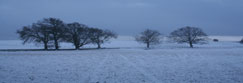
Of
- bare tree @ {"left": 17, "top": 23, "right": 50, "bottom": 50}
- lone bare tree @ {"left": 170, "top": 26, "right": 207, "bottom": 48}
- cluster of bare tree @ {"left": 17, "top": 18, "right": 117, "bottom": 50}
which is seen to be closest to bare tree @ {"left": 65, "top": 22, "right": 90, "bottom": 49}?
cluster of bare tree @ {"left": 17, "top": 18, "right": 117, "bottom": 50}

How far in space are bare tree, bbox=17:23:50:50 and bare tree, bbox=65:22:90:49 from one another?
4.59 m

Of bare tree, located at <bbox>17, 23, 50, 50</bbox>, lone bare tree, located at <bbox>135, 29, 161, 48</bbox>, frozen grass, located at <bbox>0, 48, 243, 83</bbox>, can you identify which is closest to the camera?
frozen grass, located at <bbox>0, 48, 243, 83</bbox>

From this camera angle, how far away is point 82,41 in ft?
133

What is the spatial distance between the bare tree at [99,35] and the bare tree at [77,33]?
150 centimetres

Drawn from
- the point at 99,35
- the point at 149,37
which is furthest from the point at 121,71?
the point at 149,37

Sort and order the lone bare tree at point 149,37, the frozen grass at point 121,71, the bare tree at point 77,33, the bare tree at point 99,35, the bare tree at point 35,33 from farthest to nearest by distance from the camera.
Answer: the lone bare tree at point 149,37
the bare tree at point 99,35
the bare tree at point 77,33
the bare tree at point 35,33
the frozen grass at point 121,71

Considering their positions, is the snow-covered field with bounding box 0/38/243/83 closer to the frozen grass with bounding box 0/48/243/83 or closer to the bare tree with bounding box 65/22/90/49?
the frozen grass with bounding box 0/48/243/83

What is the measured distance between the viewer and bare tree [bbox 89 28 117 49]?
41.3 metres

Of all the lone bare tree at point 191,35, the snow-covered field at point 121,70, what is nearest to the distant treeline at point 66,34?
the lone bare tree at point 191,35

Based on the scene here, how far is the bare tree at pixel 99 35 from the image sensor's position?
136 ft

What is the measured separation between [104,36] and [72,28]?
1017cm

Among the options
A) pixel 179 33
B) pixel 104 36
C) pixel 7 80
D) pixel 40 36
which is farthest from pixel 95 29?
pixel 7 80

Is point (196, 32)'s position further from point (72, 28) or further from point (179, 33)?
point (72, 28)

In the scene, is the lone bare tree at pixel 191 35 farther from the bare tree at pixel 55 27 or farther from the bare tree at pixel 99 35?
the bare tree at pixel 55 27
